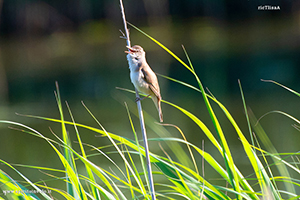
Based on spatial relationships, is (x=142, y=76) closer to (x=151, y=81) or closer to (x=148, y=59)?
(x=151, y=81)

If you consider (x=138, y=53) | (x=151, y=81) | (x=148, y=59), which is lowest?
(x=148, y=59)

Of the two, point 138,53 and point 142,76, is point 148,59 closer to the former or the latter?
point 142,76

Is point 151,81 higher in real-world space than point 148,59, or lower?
higher

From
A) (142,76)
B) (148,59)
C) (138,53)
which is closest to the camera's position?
(138,53)

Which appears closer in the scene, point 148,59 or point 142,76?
point 142,76

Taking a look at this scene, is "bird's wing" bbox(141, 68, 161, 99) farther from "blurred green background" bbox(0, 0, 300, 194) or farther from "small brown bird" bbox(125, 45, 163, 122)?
"blurred green background" bbox(0, 0, 300, 194)

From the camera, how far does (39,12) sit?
22.7 m

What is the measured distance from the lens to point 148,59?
65.9ft

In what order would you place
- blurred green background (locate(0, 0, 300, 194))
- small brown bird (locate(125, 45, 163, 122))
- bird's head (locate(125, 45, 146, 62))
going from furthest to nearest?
blurred green background (locate(0, 0, 300, 194)), small brown bird (locate(125, 45, 163, 122)), bird's head (locate(125, 45, 146, 62))

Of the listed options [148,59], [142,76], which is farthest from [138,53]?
[148,59]

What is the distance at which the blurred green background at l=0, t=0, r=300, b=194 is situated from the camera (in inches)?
337

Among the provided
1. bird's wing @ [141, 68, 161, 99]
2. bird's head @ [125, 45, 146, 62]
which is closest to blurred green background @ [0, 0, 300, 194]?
bird's wing @ [141, 68, 161, 99]

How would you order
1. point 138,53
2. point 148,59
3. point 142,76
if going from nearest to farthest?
point 138,53, point 142,76, point 148,59

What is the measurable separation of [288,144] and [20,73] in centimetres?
1436
